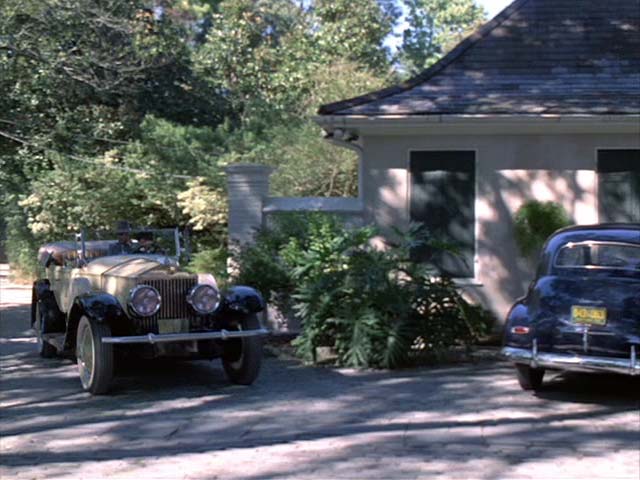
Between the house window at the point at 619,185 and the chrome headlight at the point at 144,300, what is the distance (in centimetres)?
667

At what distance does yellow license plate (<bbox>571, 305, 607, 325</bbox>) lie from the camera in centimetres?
886

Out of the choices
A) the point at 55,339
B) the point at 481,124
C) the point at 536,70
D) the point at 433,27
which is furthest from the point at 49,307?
the point at 433,27

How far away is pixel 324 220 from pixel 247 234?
1.72 metres

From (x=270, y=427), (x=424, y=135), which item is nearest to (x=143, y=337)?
(x=270, y=427)

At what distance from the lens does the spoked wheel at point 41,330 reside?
12.0 meters

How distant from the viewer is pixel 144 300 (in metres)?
9.62

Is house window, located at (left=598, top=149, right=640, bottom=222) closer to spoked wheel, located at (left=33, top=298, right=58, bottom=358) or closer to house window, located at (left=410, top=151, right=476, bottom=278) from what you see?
house window, located at (left=410, top=151, right=476, bottom=278)

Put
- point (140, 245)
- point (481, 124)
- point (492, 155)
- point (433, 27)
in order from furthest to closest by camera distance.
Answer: point (433, 27), point (492, 155), point (481, 124), point (140, 245)

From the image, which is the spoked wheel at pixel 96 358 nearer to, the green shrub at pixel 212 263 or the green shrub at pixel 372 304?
the green shrub at pixel 372 304

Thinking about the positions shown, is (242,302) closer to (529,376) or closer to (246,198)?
(529,376)

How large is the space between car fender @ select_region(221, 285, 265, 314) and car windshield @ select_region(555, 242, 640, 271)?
10.3 ft

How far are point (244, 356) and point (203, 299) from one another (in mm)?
753

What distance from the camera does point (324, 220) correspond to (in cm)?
1280

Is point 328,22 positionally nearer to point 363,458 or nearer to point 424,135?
point 424,135
